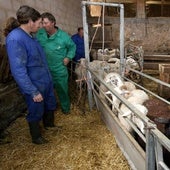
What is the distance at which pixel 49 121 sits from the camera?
3.56 metres

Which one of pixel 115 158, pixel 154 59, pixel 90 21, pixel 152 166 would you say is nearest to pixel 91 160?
pixel 115 158

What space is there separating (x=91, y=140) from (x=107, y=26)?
8988 millimetres

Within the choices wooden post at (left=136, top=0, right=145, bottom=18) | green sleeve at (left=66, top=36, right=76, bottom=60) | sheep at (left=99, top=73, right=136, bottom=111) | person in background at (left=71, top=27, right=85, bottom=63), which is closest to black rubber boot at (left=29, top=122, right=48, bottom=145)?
sheep at (left=99, top=73, right=136, bottom=111)

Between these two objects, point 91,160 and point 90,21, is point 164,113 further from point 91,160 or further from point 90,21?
point 90,21

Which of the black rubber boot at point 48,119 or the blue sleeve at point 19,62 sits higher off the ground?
the blue sleeve at point 19,62

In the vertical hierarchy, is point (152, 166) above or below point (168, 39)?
below

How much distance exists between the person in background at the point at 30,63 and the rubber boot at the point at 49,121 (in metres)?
0.40

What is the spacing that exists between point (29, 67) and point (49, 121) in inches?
40.7

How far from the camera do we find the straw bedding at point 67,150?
2.69 metres

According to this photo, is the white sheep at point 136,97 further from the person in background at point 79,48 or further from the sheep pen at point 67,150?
the person in background at point 79,48

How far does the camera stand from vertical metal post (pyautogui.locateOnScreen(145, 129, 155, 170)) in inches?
68.4

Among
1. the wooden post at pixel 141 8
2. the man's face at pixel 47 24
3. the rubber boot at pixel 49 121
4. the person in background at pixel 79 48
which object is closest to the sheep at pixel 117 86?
the rubber boot at pixel 49 121

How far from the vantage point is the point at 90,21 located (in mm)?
11383

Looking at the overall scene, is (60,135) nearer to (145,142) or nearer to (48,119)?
(48,119)
